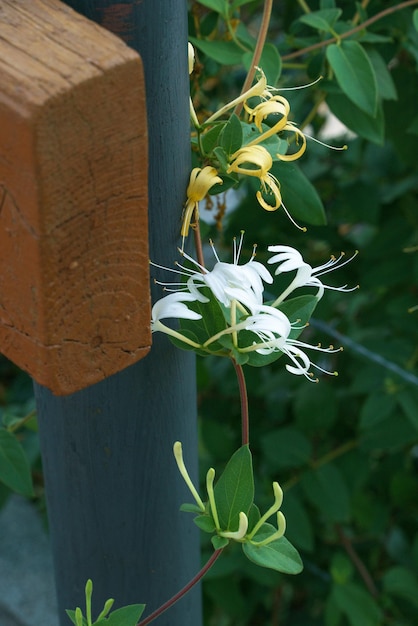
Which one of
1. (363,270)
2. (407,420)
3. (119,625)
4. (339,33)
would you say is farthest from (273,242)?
(119,625)

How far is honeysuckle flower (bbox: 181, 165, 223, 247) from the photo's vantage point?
439 mm

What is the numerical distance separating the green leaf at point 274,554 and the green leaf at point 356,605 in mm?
623

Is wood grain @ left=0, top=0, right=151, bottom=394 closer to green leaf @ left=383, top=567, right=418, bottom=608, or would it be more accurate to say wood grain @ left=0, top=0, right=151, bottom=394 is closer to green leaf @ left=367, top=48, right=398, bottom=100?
green leaf @ left=367, top=48, right=398, bottom=100

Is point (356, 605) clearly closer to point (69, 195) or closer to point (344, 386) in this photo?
point (344, 386)

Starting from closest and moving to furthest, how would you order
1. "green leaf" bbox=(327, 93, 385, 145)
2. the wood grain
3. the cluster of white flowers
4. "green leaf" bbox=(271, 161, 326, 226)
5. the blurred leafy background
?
1. the wood grain
2. the cluster of white flowers
3. "green leaf" bbox=(271, 161, 326, 226)
4. "green leaf" bbox=(327, 93, 385, 145)
5. the blurred leafy background

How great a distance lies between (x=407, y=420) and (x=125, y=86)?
77cm

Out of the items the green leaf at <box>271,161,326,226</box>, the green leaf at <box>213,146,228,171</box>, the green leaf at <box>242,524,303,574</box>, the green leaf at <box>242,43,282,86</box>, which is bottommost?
the green leaf at <box>242,524,303,574</box>

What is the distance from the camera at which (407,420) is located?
3.35ft

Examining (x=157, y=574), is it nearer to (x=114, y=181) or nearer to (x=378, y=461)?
(x=114, y=181)

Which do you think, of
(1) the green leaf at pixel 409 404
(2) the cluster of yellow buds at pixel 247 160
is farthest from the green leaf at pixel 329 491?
(2) the cluster of yellow buds at pixel 247 160

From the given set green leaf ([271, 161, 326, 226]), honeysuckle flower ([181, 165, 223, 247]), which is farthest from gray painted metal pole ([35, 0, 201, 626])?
green leaf ([271, 161, 326, 226])

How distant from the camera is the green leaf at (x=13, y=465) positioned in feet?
1.97

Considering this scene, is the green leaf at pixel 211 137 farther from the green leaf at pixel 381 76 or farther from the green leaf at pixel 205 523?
the green leaf at pixel 381 76

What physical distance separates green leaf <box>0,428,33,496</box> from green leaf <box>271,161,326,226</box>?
26 centimetres
